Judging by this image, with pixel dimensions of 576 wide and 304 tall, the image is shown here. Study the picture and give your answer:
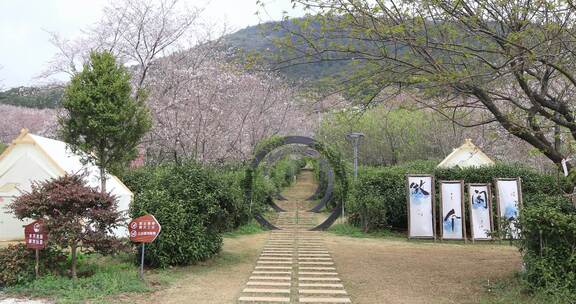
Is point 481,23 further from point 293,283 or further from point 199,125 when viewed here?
point 199,125

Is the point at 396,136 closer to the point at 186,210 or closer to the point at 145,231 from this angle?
the point at 186,210

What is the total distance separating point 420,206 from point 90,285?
9.29m

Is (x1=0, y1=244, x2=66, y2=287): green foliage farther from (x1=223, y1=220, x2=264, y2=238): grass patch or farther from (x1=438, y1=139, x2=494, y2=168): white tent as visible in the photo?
(x1=438, y1=139, x2=494, y2=168): white tent

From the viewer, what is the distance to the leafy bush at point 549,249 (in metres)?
5.71

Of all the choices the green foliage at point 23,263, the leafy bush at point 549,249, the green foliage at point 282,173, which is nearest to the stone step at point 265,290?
the green foliage at point 23,263

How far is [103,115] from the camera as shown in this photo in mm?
7742

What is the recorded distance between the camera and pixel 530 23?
21.8 ft

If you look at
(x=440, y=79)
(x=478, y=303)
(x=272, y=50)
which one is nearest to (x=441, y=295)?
(x=478, y=303)

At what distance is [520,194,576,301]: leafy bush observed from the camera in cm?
571

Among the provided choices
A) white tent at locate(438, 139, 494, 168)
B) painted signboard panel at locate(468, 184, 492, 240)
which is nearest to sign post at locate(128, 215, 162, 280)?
painted signboard panel at locate(468, 184, 492, 240)

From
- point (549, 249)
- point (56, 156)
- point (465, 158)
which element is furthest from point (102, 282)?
point (465, 158)

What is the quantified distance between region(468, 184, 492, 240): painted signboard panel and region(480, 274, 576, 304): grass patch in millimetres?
5862

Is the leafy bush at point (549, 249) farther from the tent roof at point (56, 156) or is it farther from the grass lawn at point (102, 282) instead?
the tent roof at point (56, 156)

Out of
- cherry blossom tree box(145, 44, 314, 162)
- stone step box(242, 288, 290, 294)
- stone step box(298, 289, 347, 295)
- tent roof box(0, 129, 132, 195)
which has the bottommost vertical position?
stone step box(298, 289, 347, 295)
